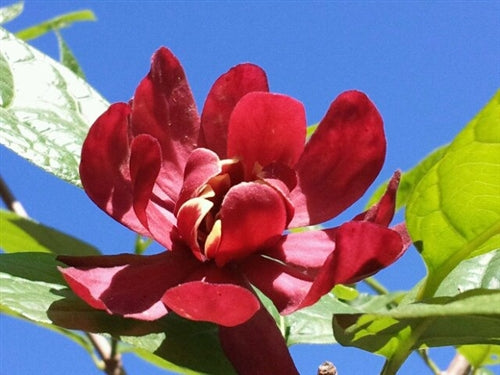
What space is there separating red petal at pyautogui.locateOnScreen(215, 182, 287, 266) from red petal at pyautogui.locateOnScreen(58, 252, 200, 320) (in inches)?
1.6

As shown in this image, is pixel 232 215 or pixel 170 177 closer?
pixel 232 215

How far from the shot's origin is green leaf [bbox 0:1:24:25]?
2.15 metres

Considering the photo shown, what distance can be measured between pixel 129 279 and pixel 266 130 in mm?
209

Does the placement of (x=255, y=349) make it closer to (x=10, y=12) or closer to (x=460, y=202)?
(x=460, y=202)

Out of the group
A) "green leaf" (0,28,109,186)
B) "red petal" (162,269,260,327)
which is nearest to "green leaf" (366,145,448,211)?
"green leaf" (0,28,109,186)

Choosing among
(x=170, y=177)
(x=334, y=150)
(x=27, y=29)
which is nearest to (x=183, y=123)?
(x=170, y=177)

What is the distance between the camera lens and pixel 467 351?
1598mm

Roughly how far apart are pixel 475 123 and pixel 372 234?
161mm

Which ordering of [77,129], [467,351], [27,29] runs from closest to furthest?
[77,129], [467,351], [27,29]

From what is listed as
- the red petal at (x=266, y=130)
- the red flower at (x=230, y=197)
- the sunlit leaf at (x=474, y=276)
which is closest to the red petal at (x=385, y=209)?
the red flower at (x=230, y=197)

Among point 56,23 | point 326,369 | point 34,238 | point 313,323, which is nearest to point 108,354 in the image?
point 34,238

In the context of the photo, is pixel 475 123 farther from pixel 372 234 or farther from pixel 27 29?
pixel 27 29

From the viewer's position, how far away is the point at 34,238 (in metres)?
1.51

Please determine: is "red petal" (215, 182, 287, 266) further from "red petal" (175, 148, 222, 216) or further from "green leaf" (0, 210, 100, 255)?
"green leaf" (0, 210, 100, 255)
